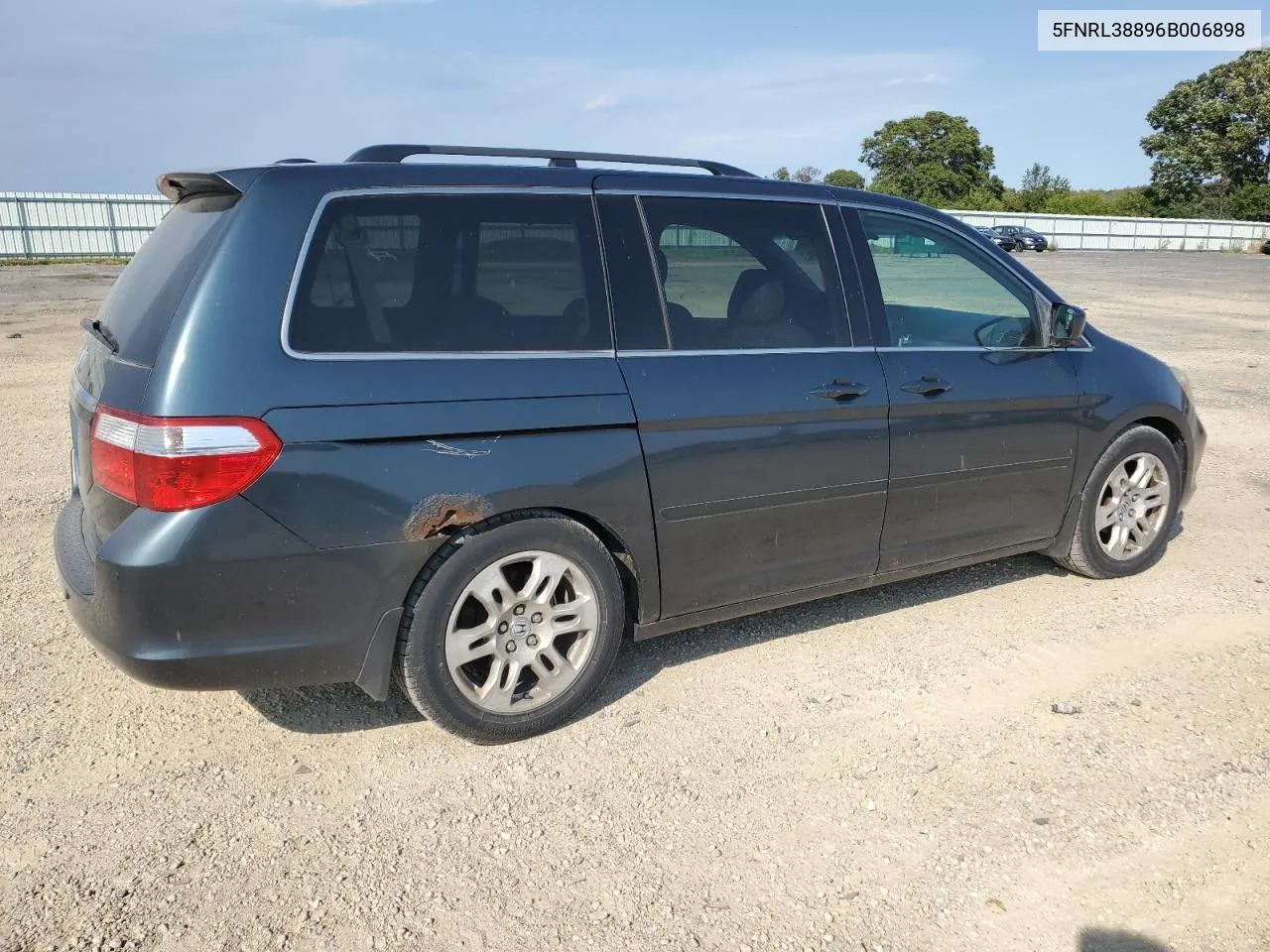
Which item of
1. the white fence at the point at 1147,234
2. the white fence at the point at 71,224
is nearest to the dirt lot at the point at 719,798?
the white fence at the point at 71,224

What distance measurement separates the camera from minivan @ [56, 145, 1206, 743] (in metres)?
2.82

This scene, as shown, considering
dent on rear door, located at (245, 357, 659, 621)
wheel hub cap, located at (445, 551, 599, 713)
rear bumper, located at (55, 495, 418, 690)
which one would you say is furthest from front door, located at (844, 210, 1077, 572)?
rear bumper, located at (55, 495, 418, 690)

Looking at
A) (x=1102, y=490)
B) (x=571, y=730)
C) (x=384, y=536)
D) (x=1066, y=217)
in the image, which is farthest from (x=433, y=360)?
(x=1066, y=217)

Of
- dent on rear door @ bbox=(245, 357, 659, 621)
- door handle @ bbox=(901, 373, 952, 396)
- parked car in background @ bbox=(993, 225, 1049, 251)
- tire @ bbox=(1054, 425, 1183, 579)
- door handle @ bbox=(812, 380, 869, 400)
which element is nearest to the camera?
dent on rear door @ bbox=(245, 357, 659, 621)

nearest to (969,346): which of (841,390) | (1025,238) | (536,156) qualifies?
(841,390)

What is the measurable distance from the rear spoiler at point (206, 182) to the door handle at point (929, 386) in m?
2.45

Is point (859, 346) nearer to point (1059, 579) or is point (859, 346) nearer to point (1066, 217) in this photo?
point (1059, 579)

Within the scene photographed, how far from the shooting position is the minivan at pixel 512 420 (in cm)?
282

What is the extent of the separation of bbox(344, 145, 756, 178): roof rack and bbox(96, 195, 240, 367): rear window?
1.61 ft

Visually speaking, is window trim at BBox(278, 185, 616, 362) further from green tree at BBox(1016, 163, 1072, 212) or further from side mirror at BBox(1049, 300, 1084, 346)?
green tree at BBox(1016, 163, 1072, 212)

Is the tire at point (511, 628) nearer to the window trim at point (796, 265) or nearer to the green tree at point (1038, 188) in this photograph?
the window trim at point (796, 265)

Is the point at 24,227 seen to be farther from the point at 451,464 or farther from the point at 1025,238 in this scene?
the point at 1025,238

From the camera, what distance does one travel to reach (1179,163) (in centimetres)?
6806

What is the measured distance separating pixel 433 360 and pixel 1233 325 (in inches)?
678
